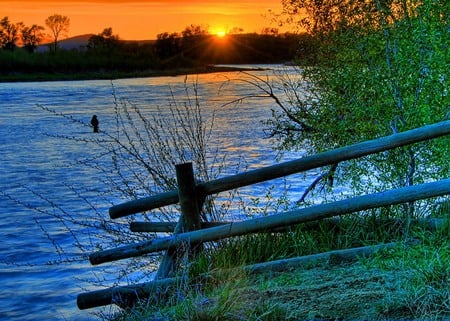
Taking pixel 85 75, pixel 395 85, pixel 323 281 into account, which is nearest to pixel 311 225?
pixel 323 281

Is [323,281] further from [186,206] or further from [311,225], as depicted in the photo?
[186,206]

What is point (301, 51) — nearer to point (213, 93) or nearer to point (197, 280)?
point (197, 280)

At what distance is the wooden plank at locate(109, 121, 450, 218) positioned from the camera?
21.4 ft

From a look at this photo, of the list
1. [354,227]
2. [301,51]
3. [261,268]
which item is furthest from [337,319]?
[301,51]

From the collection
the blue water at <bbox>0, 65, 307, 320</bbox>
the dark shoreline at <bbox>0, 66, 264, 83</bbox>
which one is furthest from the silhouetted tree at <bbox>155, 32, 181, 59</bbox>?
the blue water at <bbox>0, 65, 307, 320</bbox>

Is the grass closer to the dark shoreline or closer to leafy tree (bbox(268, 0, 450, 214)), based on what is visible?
leafy tree (bbox(268, 0, 450, 214))

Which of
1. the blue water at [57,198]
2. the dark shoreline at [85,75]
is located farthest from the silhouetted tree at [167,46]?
the blue water at [57,198]

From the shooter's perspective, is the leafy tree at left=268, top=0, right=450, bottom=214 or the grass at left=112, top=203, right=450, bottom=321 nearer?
the grass at left=112, top=203, right=450, bottom=321

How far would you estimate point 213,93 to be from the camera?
3019 inches

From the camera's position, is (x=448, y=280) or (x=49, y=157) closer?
(x=448, y=280)

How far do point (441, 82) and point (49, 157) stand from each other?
2513cm

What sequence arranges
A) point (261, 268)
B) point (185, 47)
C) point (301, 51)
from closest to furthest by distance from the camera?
point (261, 268) < point (301, 51) < point (185, 47)

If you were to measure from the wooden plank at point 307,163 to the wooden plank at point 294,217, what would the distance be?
42cm

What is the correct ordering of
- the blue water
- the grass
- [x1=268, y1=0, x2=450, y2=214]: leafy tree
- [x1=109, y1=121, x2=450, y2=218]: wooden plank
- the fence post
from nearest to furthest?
the grass
[x1=109, y1=121, x2=450, y2=218]: wooden plank
the fence post
[x1=268, y1=0, x2=450, y2=214]: leafy tree
the blue water
